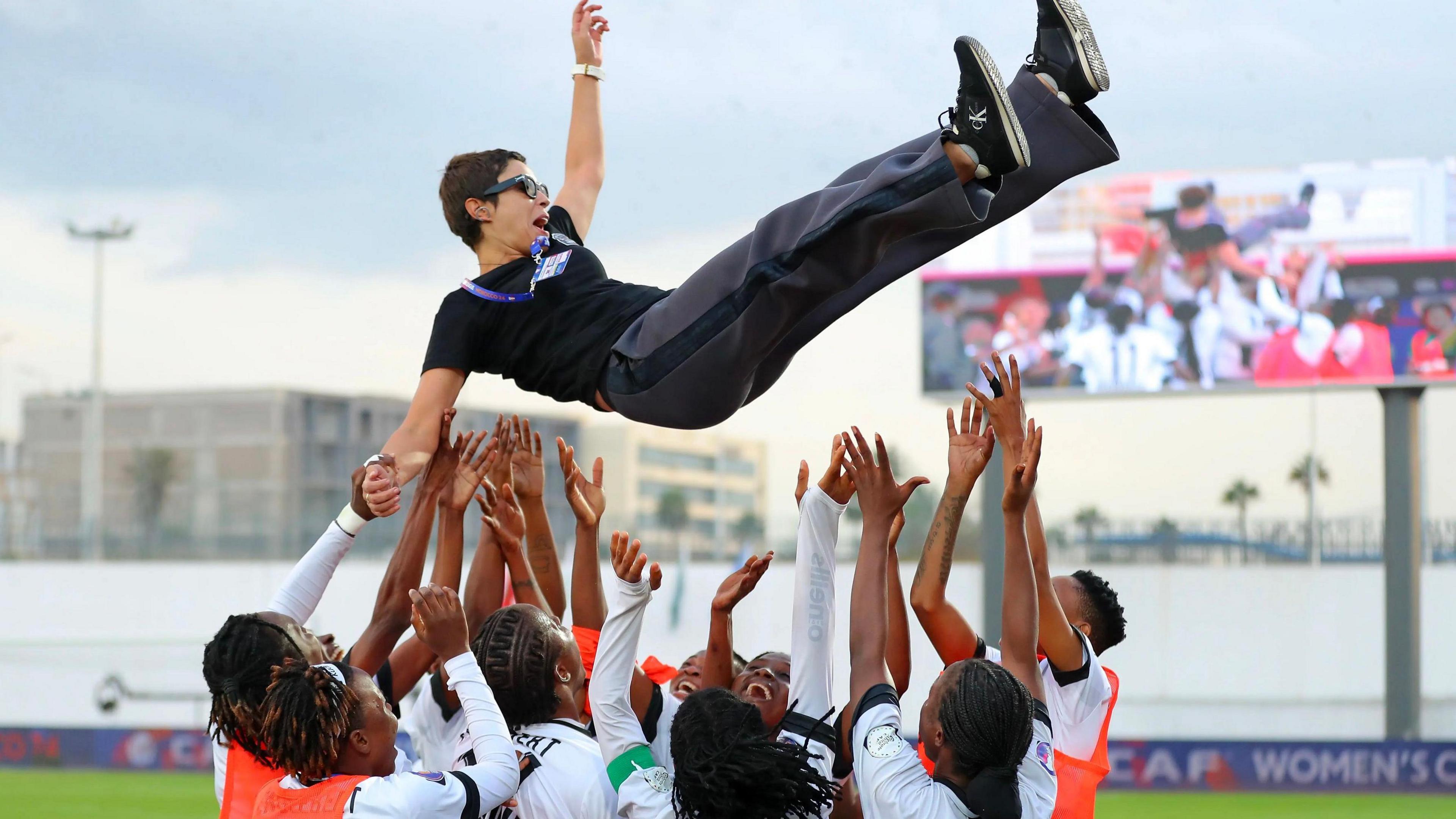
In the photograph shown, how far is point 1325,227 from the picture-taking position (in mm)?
17938

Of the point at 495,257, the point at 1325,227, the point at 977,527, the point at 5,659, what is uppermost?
the point at 1325,227

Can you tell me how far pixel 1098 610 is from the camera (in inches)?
158

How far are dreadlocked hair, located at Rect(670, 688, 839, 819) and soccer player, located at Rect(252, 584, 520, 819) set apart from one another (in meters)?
0.36

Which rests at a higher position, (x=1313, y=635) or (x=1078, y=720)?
(x=1078, y=720)

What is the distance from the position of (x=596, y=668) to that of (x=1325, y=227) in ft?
54.0

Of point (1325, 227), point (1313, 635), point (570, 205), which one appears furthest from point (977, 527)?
point (570, 205)

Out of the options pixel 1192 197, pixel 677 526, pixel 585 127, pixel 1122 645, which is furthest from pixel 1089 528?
pixel 585 127

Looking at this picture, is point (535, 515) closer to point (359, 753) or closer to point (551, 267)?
point (551, 267)

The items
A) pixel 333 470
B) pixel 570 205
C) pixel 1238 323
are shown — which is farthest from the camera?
pixel 333 470

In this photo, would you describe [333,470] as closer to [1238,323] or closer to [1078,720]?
[1238,323]

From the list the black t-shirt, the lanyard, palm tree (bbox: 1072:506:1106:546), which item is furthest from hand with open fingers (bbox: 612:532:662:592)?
palm tree (bbox: 1072:506:1106:546)

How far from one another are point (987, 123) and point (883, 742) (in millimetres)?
1412

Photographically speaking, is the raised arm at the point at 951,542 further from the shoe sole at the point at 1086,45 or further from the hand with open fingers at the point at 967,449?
the shoe sole at the point at 1086,45

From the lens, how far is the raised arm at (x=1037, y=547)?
3.53 meters
